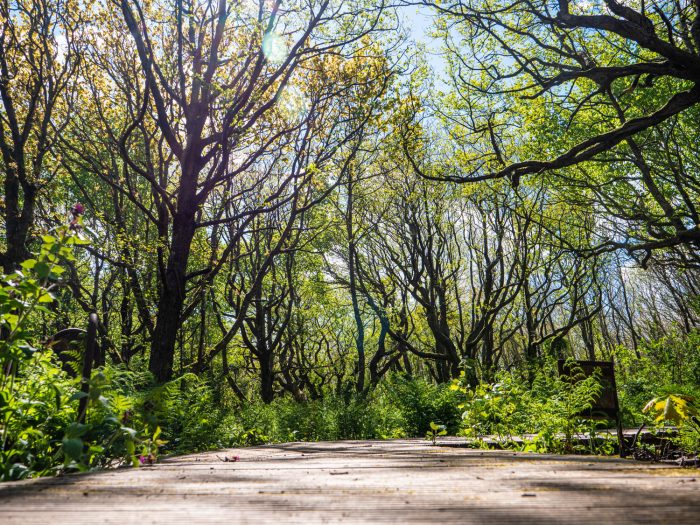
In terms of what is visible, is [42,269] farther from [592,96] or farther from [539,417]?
[592,96]

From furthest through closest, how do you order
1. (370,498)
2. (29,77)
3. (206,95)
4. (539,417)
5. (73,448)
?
1. (29,77)
2. (206,95)
3. (539,417)
4. (73,448)
5. (370,498)

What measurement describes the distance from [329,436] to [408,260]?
1256cm

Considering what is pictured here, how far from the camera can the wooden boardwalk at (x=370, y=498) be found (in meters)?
1.17

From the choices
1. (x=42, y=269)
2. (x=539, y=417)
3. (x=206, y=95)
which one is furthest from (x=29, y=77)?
(x=539, y=417)

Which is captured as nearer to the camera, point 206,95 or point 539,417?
point 539,417

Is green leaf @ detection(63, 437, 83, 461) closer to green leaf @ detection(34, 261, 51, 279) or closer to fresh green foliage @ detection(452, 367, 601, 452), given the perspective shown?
green leaf @ detection(34, 261, 51, 279)

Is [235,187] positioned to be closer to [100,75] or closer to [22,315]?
[100,75]

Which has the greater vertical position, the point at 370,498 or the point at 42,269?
the point at 42,269

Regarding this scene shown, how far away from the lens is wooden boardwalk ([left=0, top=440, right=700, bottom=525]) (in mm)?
1175

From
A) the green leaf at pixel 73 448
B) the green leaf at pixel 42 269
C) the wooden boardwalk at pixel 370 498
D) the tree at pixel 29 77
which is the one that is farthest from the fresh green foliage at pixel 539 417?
the tree at pixel 29 77

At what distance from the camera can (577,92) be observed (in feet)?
44.9

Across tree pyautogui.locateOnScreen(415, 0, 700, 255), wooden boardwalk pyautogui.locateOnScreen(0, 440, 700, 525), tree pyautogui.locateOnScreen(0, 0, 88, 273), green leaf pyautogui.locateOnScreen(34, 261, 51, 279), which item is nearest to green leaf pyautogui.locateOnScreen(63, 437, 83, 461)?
wooden boardwalk pyautogui.locateOnScreen(0, 440, 700, 525)

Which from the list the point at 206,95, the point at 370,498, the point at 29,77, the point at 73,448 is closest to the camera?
the point at 370,498

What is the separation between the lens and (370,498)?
4.69 feet
